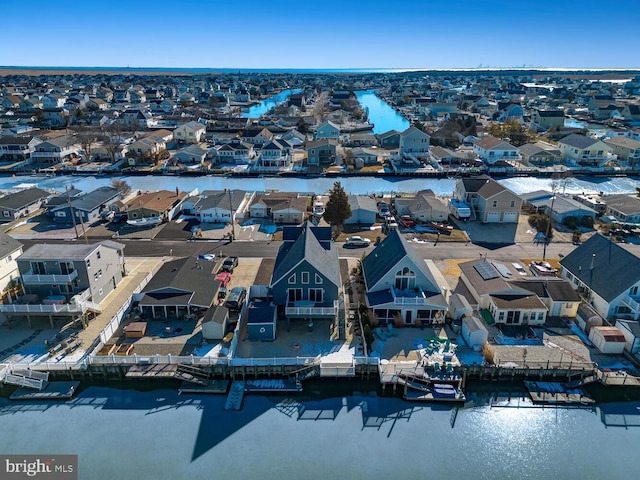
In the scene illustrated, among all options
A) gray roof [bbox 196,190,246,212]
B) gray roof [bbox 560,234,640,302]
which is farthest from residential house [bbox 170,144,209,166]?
gray roof [bbox 560,234,640,302]

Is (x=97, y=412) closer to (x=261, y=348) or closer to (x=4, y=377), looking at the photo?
(x=4, y=377)

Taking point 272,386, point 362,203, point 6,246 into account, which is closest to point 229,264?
point 272,386

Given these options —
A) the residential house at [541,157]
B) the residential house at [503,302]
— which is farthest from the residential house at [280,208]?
the residential house at [541,157]

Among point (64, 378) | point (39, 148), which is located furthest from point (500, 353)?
point (39, 148)

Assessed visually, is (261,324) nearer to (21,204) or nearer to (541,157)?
(21,204)

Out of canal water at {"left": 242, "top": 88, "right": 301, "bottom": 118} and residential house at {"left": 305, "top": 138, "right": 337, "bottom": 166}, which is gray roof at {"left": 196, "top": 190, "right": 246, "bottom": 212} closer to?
residential house at {"left": 305, "top": 138, "right": 337, "bottom": 166}

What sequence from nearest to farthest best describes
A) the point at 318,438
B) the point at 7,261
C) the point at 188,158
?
the point at 318,438 < the point at 7,261 < the point at 188,158

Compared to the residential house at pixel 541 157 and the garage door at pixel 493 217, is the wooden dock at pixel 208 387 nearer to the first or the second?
the garage door at pixel 493 217
